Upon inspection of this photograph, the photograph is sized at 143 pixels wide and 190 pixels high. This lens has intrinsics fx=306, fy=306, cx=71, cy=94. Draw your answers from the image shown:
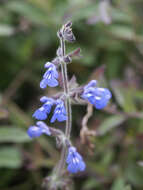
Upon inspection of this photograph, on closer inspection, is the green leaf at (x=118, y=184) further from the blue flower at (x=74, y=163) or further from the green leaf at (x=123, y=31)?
the green leaf at (x=123, y=31)

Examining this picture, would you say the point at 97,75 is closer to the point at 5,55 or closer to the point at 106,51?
the point at 106,51

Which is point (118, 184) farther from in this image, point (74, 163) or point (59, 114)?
point (59, 114)

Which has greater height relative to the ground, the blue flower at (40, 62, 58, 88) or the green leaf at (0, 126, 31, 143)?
the blue flower at (40, 62, 58, 88)

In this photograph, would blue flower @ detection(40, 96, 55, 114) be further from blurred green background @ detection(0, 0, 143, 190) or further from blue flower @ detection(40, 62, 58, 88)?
blurred green background @ detection(0, 0, 143, 190)

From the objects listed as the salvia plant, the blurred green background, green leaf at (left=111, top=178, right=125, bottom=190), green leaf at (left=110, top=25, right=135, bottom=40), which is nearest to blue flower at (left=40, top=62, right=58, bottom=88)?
the salvia plant

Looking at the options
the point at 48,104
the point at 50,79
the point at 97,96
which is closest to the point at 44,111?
the point at 48,104

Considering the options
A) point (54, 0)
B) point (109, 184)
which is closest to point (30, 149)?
point (109, 184)

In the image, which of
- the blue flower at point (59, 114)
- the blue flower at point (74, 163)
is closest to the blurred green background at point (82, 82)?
the blue flower at point (74, 163)
